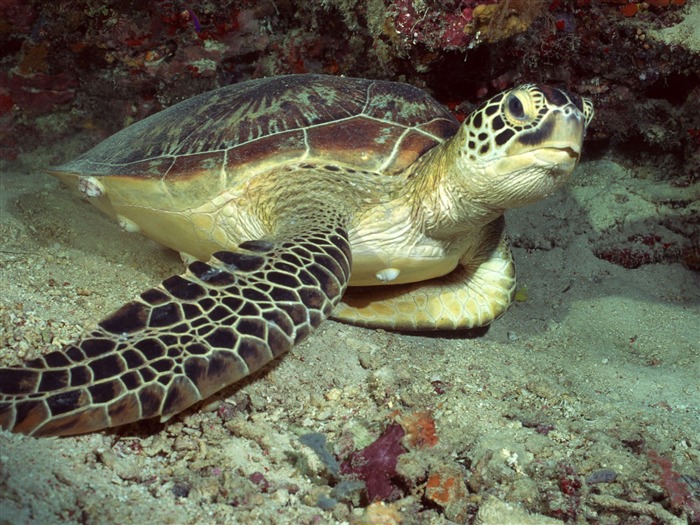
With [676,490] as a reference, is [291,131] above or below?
above

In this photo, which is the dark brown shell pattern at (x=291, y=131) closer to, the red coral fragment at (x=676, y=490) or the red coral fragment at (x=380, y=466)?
the red coral fragment at (x=380, y=466)

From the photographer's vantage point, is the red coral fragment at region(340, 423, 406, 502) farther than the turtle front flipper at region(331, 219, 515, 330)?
No

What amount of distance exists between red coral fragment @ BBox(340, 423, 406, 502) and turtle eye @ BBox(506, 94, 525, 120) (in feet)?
4.71

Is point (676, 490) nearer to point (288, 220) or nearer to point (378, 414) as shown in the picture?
point (378, 414)

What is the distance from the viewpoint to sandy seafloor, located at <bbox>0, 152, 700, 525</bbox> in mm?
1515

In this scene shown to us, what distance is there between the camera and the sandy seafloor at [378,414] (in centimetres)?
151

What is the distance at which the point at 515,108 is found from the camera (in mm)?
2309

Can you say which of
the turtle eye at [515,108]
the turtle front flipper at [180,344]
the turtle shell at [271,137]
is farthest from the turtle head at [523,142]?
the turtle front flipper at [180,344]

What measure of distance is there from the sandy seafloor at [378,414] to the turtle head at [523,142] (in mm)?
895

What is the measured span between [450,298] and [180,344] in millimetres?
1883

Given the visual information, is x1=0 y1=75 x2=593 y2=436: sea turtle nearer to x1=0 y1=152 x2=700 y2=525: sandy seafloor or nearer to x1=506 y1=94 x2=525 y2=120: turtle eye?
x1=506 y1=94 x2=525 y2=120: turtle eye

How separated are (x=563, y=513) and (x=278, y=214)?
1870 mm

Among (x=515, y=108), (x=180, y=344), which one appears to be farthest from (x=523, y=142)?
(x=180, y=344)

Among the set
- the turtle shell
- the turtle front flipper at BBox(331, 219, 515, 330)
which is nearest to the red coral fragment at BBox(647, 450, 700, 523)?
the turtle front flipper at BBox(331, 219, 515, 330)
